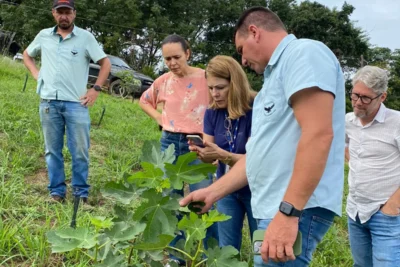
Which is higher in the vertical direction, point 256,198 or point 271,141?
point 271,141

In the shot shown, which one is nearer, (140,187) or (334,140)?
(334,140)

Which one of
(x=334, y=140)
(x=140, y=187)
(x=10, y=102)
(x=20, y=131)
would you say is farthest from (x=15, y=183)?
(x=10, y=102)

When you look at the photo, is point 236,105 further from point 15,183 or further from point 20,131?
point 20,131

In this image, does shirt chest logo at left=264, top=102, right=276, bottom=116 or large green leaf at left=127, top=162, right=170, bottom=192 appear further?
large green leaf at left=127, top=162, right=170, bottom=192

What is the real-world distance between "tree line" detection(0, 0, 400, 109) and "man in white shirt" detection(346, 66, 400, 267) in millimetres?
19108

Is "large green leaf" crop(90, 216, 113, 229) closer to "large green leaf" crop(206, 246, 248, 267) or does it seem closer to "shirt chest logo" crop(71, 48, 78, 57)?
"large green leaf" crop(206, 246, 248, 267)

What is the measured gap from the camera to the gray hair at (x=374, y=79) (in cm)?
233

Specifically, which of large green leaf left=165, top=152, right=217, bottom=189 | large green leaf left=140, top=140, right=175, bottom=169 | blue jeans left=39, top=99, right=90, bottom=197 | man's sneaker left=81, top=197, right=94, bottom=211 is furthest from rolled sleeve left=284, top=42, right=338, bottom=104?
blue jeans left=39, top=99, right=90, bottom=197

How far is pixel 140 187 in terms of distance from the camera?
1696mm

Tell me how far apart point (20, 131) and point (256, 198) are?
415 cm

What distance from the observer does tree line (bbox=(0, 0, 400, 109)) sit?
915 inches

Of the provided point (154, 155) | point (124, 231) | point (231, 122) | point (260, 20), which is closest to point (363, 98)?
Answer: point (231, 122)

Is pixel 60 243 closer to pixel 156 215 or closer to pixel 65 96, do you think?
pixel 156 215

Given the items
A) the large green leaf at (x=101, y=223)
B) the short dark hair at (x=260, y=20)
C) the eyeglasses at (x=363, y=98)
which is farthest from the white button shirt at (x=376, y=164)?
the large green leaf at (x=101, y=223)
